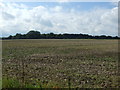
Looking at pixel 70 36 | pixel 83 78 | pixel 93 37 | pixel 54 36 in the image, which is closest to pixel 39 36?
pixel 54 36

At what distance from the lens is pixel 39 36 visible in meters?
115

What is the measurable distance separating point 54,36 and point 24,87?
4286 inches

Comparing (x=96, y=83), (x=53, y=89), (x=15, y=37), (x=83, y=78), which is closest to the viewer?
(x=53, y=89)

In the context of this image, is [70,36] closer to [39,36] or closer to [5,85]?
[39,36]

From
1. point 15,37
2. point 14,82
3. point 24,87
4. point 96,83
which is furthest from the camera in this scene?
point 15,37

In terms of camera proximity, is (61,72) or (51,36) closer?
(61,72)

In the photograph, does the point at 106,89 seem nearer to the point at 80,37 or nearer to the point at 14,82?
Result: the point at 14,82

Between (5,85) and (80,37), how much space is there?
111m

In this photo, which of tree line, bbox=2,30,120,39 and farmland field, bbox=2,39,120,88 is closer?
farmland field, bbox=2,39,120,88

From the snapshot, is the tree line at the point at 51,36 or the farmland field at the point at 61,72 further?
the tree line at the point at 51,36

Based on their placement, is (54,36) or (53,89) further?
(54,36)

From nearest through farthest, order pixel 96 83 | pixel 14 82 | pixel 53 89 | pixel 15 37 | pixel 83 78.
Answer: pixel 53 89, pixel 14 82, pixel 96 83, pixel 83 78, pixel 15 37

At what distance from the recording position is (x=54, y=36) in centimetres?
11431

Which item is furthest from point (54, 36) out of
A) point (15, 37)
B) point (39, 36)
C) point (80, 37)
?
point (15, 37)
